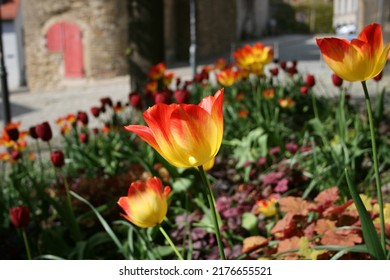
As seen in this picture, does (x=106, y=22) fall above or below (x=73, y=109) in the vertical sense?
above

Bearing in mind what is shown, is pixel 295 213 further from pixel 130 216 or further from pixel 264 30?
pixel 264 30

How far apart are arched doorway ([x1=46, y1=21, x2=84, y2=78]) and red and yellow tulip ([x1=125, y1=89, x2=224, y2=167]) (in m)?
10.3

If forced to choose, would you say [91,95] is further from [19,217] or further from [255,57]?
[19,217]

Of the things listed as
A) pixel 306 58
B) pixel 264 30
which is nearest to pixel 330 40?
pixel 306 58

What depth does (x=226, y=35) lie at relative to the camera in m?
13.5

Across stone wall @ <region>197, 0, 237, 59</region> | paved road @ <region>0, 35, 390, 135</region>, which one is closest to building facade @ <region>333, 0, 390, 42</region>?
paved road @ <region>0, 35, 390, 135</region>

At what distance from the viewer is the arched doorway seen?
35.3 ft

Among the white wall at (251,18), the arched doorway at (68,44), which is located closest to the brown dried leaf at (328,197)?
the arched doorway at (68,44)

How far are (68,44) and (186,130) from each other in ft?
35.0

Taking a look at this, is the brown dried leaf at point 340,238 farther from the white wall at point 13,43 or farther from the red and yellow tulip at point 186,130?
the white wall at point 13,43

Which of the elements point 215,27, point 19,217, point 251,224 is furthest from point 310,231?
point 215,27

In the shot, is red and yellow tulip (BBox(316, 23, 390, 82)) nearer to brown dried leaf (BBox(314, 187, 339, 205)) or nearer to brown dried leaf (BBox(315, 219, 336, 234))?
brown dried leaf (BBox(315, 219, 336, 234))

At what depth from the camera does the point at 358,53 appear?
0.76 m

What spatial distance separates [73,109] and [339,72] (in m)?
6.33
